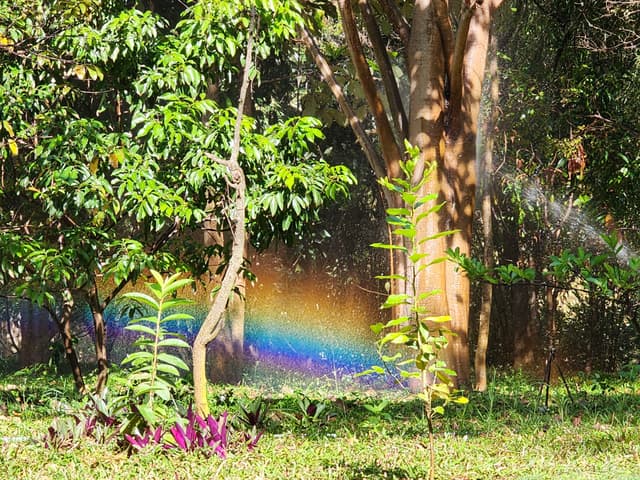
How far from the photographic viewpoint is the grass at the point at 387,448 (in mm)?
4039

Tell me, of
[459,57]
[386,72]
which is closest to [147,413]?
[459,57]

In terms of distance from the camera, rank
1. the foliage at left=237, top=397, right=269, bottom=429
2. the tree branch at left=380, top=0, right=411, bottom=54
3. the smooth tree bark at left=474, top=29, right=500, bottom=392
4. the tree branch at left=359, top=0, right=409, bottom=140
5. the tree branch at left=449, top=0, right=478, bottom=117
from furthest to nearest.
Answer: the smooth tree bark at left=474, top=29, right=500, bottom=392
the tree branch at left=380, top=0, right=411, bottom=54
the tree branch at left=359, top=0, right=409, bottom=140
the tree branch at left=449, top=0, right=478, bottom=117
the foliage at left=237, top=397, right=269, bottom=429

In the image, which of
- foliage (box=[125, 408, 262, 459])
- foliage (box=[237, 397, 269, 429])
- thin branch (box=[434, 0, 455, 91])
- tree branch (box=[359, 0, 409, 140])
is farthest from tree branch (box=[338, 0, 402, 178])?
foliage (box=[125, 408, 262, 459])

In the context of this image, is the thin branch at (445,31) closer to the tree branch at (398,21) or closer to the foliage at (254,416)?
the tree branch at (398,21)

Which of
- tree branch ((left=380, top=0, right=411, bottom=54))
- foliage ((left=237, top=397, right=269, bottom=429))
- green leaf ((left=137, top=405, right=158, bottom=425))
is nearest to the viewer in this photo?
green leaf ((left=137, top=405, right=158, bottom=425))

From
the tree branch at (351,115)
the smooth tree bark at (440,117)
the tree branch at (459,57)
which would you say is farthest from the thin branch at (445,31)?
the tree branch at (351,115)

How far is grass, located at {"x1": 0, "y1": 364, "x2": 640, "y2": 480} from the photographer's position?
404 cm

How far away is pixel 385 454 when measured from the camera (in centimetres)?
444

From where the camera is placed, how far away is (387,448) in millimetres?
Answer: 4605

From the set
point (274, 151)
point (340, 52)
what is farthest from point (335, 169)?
point (340, 52)

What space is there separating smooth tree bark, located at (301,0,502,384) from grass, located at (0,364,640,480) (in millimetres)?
1450

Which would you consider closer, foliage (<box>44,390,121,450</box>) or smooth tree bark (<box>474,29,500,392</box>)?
foliage (<box>44,390,121,450</box>)

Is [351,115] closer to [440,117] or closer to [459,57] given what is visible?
[440,117]

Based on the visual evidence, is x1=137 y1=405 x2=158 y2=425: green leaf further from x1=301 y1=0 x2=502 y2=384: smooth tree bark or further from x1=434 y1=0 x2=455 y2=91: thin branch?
x1=434 y1=0 x2=455 y2=91: thin branch
